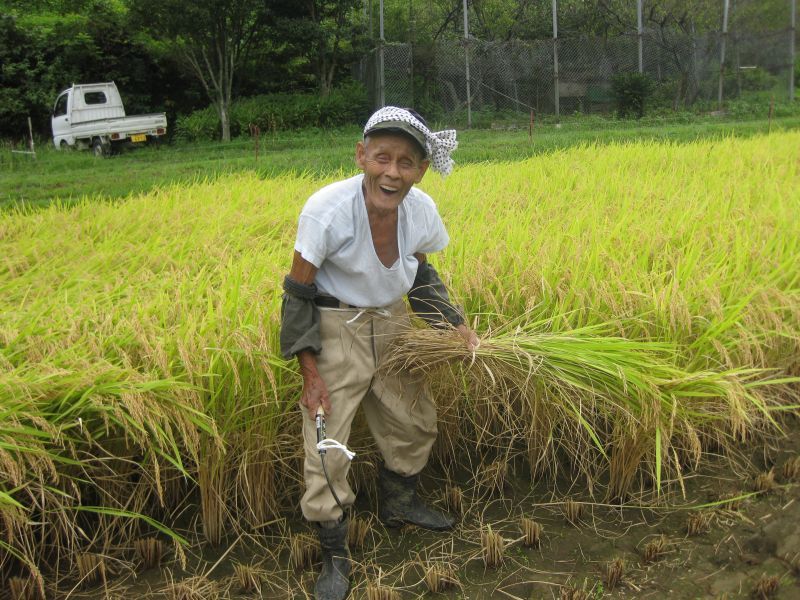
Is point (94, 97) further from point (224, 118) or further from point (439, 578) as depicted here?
point (439, 578)

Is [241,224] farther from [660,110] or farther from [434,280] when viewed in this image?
[660,110]

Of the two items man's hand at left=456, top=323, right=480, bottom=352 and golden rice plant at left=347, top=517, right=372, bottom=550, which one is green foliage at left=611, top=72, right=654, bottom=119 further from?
golden rice plant at left=347, top=517, right=372, bottom=550

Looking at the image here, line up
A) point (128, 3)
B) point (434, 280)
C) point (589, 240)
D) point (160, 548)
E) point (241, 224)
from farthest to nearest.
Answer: point (128, 3), point (241, 224), point (589, 240), point (434, 280), point (160, 548)

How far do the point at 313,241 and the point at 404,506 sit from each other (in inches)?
32.3

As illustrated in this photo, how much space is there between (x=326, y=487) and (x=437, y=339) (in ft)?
1.53

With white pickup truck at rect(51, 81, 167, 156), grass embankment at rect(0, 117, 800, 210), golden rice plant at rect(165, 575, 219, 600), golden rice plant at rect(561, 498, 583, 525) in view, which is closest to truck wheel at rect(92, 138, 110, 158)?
white pickup truck at rect(51, 81, 167, 156)

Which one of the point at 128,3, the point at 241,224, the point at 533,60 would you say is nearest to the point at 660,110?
the point at 533,60

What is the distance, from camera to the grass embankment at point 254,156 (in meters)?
6.68

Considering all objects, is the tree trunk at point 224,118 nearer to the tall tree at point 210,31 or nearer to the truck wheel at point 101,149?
the tall tree at point 210,31

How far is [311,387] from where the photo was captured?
1895mm

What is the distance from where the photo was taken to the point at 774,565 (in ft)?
6.68

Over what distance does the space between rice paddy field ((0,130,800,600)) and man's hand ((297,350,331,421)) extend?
0.16 m

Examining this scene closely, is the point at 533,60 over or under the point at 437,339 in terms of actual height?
over

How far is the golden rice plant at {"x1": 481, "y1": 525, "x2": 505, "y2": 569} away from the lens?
80.3 inches
